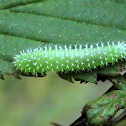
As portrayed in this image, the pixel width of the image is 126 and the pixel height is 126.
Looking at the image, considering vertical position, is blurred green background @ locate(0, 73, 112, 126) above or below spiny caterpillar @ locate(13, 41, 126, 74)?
below

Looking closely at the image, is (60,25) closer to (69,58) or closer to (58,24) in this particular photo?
(58,24)

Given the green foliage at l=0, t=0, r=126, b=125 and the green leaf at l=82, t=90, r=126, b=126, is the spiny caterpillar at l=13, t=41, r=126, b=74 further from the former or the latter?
the green leaf at l=82, t=90, r=126, b=126

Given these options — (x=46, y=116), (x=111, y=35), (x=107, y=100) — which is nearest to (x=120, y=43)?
(x=111, y=35)

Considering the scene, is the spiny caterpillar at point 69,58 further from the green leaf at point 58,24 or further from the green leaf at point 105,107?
the green leaf at point 105,107

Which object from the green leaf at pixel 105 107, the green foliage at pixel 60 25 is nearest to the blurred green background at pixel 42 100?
the green foliage at pixel 60 25

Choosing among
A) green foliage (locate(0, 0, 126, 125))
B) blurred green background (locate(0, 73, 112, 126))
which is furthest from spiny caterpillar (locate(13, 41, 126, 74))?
blurred green background (locate(0, 73, 112, 126))

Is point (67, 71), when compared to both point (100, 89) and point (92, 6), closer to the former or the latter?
point (92, 6)

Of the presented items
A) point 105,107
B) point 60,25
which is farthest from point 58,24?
point 105,107
